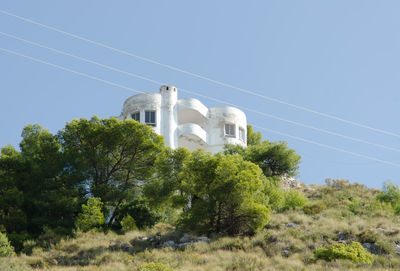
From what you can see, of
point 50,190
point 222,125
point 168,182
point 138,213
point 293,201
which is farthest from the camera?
point 222,125

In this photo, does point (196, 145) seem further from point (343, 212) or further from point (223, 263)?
point (223, 263)

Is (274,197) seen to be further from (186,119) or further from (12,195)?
(12,195)

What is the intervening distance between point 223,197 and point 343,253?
777 centimetres

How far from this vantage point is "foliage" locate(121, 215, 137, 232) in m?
31.8

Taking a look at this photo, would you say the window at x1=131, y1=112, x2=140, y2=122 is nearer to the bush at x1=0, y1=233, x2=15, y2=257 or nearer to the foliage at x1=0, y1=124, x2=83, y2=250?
the foliage at x1=0, y1=124, x2=83, y2=250

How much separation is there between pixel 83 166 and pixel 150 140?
4.96 m

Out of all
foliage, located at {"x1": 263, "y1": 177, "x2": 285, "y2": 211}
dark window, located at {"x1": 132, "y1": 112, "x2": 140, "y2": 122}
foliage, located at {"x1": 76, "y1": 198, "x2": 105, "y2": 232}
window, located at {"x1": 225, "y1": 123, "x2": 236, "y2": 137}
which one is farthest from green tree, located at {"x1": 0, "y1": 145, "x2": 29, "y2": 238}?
window, located at {"x1": 225, "y1": 123, "x2": 236, "y2": 137}

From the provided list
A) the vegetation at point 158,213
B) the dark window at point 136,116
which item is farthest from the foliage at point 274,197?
the dark window at point 136,116

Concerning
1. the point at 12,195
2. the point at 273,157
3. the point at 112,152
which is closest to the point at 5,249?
the point at 12,195

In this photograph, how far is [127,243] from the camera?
28422 mm

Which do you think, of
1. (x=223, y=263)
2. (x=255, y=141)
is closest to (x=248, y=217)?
(x=223, y=263)

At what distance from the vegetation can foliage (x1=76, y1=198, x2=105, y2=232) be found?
62 millimetres

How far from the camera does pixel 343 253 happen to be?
23.5 m

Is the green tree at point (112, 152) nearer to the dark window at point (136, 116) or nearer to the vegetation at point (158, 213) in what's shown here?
the vegetation at point (158, 213)
